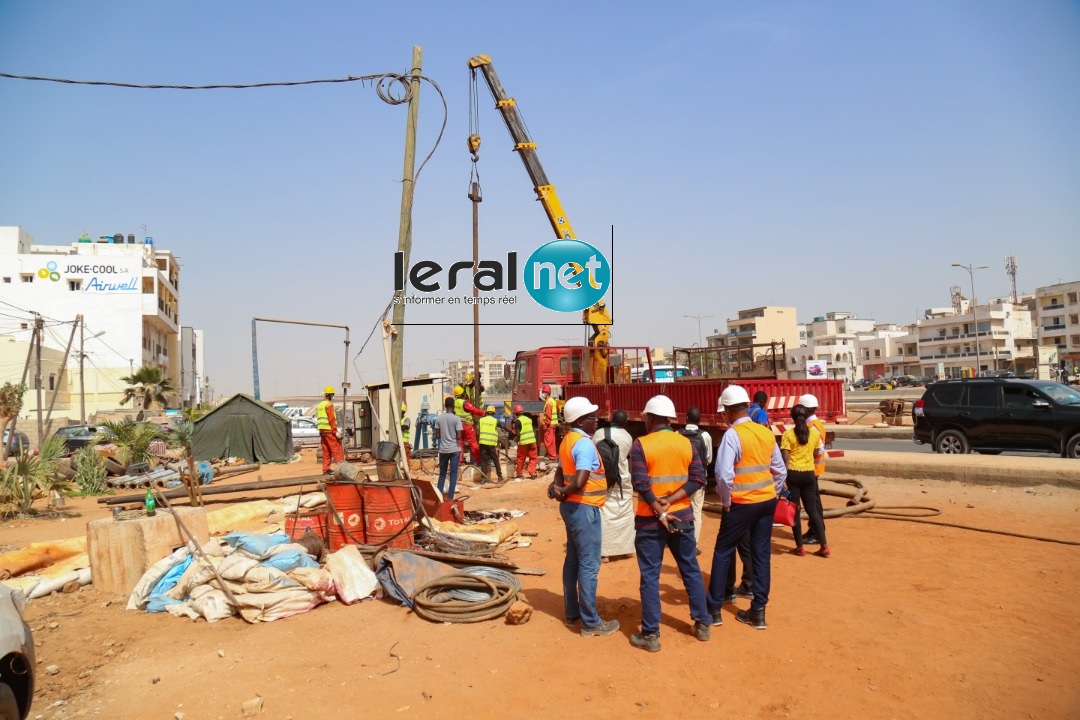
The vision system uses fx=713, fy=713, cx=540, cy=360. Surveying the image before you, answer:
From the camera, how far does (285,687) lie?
4.65 metres

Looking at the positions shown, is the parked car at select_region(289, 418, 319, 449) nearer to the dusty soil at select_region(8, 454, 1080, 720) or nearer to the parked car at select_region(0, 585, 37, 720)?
the dusty soil at select_region(8, 454, 1080, 720)

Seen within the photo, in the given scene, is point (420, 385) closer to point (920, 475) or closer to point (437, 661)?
point (920, 475)

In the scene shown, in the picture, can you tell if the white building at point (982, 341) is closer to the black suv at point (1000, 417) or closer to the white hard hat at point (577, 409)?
the black suv at point (1000, 417)

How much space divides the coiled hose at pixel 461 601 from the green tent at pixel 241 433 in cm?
1736

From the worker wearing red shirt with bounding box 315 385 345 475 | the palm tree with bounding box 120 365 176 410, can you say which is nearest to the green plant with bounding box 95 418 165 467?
the worker wearing red shirt with bounding box 315 385 345 475

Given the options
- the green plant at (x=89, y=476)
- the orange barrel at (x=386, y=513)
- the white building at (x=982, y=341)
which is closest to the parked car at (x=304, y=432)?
the green plant at (x=89, y=476)

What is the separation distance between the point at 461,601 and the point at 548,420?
10251 mm

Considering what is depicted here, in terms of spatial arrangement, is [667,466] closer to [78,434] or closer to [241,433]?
[241,433]

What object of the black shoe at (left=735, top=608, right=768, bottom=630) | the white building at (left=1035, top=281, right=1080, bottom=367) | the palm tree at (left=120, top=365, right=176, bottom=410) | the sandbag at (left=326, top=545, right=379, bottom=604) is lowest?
the black shoe at (left=735, top=608, right=768, bottom=630)

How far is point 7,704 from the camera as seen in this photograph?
3.34 meters

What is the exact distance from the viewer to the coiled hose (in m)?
5.84

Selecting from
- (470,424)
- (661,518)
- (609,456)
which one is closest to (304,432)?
(470,424)

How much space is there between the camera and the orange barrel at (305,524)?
318 inches

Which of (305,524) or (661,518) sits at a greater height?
(661,518)
